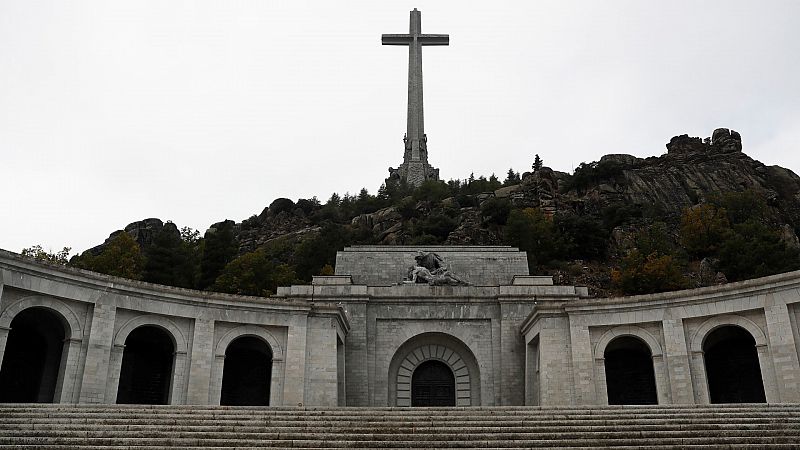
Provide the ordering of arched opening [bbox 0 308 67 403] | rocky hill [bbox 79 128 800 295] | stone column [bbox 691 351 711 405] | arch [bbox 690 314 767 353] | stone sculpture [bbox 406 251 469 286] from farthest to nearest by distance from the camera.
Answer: rocky hill [bbox 79 128 800 295] → stone sculpture [bbox 406 251 469 286] → stone column [bbox 691 351 711 405] → arched opening [bbox 0 308 67 403] → arch [bbox 690 314 767 353]

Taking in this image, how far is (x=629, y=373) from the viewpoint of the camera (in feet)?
102

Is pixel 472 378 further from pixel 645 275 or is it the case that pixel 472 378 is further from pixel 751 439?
pixel 645 275

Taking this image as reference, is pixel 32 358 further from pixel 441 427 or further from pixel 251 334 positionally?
pixel 441 427

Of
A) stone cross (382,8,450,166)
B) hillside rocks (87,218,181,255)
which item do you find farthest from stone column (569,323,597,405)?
hillside rocks (87,218,181,255)

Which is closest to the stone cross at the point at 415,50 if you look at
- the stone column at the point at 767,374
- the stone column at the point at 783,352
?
the stone column at the point at 783,352

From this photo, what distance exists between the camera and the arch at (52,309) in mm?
24078

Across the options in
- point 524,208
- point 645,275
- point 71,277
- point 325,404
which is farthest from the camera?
point 524,208

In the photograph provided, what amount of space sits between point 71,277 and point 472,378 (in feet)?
57.6

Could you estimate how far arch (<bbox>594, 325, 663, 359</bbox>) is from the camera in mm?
28531

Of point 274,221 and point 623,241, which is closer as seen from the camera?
point 623,241

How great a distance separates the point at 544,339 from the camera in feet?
97.7

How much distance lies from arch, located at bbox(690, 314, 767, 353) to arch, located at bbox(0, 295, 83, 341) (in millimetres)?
22645

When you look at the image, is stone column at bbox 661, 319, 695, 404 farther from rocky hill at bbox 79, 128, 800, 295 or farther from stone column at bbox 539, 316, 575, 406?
rocky hill at bbox 79, 128, 800, 295

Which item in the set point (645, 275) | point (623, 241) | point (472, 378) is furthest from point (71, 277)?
point (623, 241)
